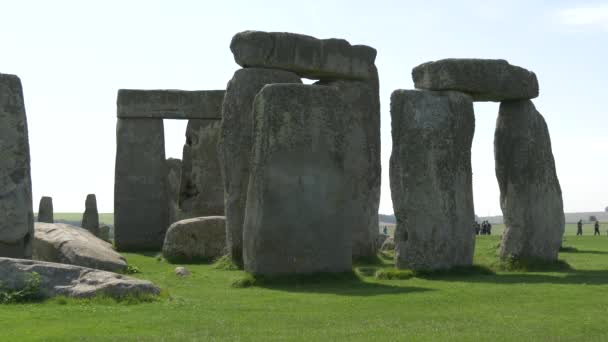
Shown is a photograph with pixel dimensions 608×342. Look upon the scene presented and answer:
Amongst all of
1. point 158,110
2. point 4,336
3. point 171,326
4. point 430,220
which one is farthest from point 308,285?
point 158,110

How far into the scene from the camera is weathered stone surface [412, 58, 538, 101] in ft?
62.1

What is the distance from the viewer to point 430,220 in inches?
723

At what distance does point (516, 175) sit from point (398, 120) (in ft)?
11.3

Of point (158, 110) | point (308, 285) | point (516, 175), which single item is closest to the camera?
point (308, 285)

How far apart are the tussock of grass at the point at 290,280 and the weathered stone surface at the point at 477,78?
435cm

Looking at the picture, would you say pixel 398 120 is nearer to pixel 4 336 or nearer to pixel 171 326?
pixel 171 326

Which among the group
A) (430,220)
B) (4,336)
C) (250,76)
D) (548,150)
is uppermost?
(250,76)

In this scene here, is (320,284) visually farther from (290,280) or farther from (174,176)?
(174,176)

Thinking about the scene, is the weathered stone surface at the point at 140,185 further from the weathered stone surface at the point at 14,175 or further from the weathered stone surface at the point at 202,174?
the weathered stone surface at the point at 14,175

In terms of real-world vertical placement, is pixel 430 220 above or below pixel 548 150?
below

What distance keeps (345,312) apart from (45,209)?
24.5 metres

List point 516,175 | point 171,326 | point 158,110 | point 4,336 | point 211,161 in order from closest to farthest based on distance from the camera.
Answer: point 4,336 → point 171,326 → point 516,175 → point 158,110 → point 211,161

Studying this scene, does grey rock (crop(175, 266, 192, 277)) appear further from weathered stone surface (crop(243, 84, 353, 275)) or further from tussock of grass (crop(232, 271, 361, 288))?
weathered stone surface (crop(243, 84, 353, 275))

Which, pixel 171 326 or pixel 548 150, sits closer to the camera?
pixel 171 326
